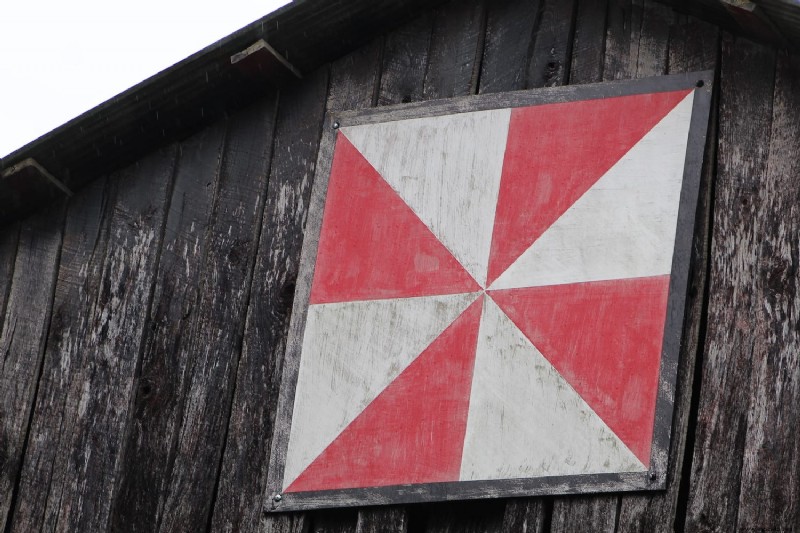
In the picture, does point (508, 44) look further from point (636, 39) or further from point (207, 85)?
point (207, 85)

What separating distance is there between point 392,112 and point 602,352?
129cm

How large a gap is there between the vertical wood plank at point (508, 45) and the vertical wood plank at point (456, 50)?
3 centimetres

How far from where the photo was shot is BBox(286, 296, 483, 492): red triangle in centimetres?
484

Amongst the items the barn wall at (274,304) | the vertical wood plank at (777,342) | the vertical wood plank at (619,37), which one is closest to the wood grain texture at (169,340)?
the barn wall at (274,304)

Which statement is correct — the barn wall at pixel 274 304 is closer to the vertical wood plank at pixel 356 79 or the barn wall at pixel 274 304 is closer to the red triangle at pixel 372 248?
the vertical wood plank at pixel 356 79

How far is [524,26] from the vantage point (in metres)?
5.54

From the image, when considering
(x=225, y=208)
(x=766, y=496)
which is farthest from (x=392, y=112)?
(x=766, y=496)

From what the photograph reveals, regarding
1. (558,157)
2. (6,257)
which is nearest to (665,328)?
(558,157)

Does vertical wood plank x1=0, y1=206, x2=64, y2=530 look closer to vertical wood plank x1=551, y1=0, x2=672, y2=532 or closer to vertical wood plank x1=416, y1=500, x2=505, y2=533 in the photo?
vertical wood plank x1=416, y1=500, x2=505, y2=533

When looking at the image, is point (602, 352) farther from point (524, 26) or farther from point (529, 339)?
point (524, 26)

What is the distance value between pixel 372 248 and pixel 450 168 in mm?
383

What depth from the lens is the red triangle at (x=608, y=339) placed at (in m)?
4.64

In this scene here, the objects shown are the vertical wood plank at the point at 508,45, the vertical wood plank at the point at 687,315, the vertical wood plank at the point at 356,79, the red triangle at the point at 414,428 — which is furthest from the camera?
the vertical wood plank at the point at 356,79

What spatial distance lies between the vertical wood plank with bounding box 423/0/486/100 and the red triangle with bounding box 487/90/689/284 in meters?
0.40
